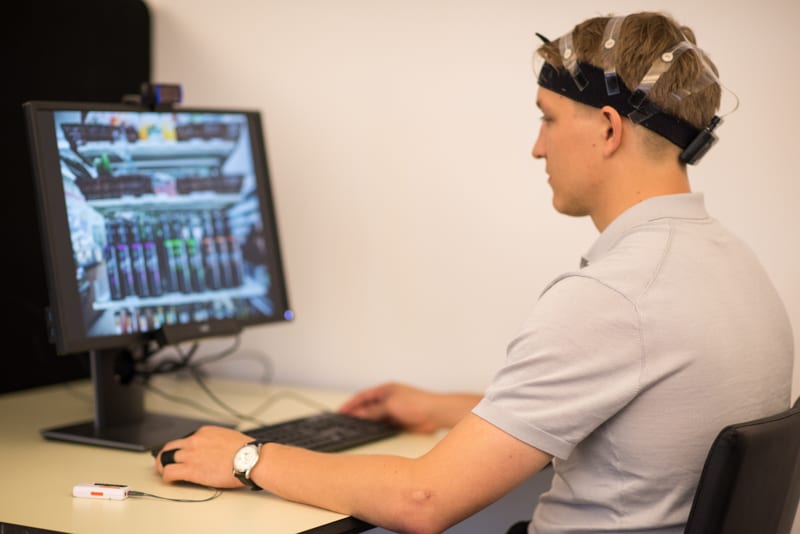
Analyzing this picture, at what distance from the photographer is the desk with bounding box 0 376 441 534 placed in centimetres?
123

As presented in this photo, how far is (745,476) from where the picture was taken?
1.02m

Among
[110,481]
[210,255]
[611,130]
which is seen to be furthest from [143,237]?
[611,130]

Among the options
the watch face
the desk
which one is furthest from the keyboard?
the watch face

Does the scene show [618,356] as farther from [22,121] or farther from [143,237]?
[22,121]

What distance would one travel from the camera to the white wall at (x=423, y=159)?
66.1 inches

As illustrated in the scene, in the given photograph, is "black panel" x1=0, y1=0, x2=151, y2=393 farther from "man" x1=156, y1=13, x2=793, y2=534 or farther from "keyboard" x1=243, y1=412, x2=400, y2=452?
"man" x1=156, y1=13, x2=793, y2=534

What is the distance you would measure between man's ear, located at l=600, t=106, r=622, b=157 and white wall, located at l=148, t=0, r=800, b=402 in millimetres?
495

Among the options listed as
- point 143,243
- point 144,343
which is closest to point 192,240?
point 143,243

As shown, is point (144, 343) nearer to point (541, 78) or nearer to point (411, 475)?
point (411, 475)

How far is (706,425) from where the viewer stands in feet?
3.78

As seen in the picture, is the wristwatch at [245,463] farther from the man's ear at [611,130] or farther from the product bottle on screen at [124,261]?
the man's ear at [611,130]

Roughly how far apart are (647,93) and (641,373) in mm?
408

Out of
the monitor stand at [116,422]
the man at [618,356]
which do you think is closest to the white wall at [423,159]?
the man at [618,356]

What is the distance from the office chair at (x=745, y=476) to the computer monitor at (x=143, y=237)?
3.21 feet
